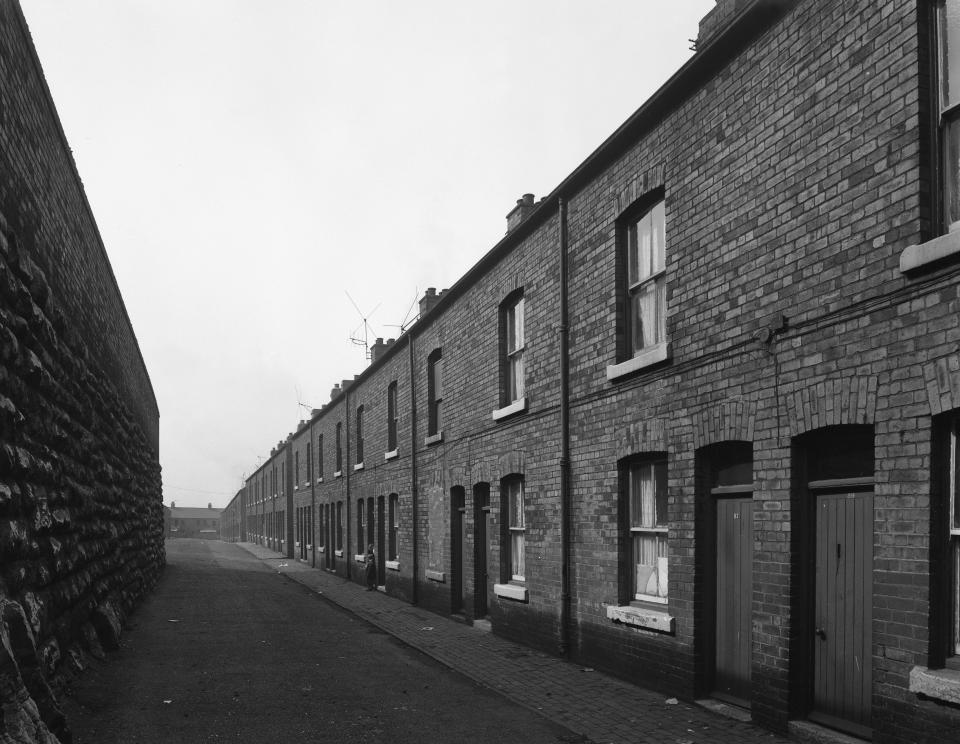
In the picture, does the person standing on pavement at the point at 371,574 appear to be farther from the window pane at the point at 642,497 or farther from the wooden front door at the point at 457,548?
the window pane at the point at 642,497

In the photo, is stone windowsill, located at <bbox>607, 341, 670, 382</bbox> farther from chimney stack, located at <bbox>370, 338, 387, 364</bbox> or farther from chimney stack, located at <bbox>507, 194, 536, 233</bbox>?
chimney stack, located at <bbox>370, 338, 387, 364</bbox>

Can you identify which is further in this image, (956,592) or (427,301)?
(427,301)

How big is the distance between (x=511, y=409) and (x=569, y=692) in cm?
507

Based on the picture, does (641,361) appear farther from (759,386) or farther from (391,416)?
(391,416)

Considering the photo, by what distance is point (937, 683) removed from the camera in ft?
19.5

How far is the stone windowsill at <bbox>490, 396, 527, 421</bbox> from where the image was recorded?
1342cm

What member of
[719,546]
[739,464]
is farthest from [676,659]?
[739,464]

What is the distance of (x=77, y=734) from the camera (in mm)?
7590

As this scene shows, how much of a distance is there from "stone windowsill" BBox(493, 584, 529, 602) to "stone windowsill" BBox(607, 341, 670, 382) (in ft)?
Result: 13.1

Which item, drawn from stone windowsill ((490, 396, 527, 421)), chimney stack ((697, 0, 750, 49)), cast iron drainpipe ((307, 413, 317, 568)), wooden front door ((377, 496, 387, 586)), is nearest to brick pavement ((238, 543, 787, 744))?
stone windowsill ((490, 396, 527, 421))

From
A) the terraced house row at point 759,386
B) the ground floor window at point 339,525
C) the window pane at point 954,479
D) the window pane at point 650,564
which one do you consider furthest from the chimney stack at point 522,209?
the ground floor window at point 339,525

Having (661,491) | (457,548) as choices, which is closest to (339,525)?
(457,548)

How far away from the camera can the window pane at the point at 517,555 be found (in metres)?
14.0

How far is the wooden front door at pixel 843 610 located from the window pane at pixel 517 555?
666 cm
